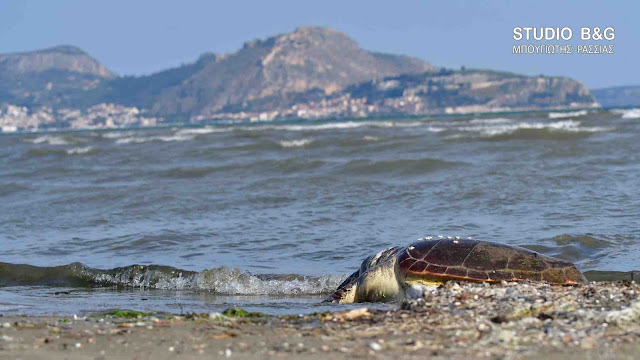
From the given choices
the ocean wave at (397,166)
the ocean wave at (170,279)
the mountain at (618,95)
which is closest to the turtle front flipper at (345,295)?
the ocean wave at (170,279)

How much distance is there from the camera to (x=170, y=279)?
331 inches

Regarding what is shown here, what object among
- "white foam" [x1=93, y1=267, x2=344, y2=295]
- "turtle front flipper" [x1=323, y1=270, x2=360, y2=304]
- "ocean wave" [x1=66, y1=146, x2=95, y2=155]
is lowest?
"white foam" [x1=93, y1=267, x2=344, y2=295]

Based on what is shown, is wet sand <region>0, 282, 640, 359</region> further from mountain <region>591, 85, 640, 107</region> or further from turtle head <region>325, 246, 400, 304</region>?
mountain <region>591, 85, 640, 107</region>

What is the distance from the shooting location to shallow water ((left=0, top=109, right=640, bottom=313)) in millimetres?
8125

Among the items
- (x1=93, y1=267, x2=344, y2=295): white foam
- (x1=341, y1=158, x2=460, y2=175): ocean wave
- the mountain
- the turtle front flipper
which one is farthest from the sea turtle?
the mountain

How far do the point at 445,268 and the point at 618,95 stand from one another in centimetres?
18675

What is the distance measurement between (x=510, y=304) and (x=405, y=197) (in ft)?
26.1

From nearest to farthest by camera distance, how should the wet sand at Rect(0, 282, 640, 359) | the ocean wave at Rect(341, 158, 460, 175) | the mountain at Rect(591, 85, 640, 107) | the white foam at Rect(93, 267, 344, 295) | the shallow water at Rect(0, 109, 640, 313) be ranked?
the wet sand at Rect(0, 282, 640, 359), the white foam at Rect(93, 267, 344, 295), the shallow water at Rect(0, 109, 640, 313), the ocean wave at Rect(341, 158, 460, 175), the mountain at Rect(591, 85, 640, 107)

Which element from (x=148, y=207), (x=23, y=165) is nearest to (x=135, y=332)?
(x=148, y=207)

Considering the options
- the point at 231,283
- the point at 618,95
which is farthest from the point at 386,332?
the point at 618,95

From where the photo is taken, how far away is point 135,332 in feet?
14.9

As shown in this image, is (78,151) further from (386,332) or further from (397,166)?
(386,332)

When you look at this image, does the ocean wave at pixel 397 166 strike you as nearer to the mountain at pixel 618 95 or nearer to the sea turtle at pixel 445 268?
the sea turtle at pixel 445 268

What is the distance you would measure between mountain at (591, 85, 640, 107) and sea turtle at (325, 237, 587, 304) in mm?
173190
